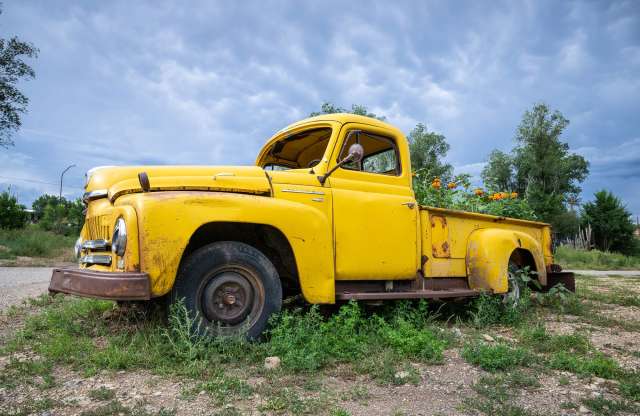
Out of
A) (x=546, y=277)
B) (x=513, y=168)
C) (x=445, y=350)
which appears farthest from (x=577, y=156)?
(x=445, y=350)

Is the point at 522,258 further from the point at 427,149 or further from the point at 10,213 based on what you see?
the point at 427,149

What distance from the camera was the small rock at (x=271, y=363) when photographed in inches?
130

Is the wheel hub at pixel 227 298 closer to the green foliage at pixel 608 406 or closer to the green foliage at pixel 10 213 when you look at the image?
the green foliage at pixel 608 406

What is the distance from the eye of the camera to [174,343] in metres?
3.47

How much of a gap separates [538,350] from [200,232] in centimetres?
318

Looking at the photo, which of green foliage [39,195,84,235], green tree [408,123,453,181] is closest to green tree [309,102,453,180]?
green tree [408,123,453,181]

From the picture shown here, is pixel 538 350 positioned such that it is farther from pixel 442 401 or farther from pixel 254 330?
pixel 254 330

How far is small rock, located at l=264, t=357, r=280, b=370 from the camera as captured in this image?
3310 millimetres

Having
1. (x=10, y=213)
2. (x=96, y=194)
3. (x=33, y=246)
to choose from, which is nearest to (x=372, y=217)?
(x=96, y=194)

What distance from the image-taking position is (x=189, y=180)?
388cm

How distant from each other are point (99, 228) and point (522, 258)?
506cm

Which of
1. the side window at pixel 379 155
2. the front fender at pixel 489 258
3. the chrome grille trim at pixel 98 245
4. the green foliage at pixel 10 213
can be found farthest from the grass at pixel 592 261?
the green foliage at pixel 10 213

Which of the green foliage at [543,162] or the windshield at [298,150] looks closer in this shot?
the windshield at [298,150]

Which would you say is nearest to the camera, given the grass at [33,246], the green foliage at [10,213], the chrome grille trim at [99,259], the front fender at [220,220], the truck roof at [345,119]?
the front fender at [220,220]
